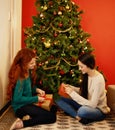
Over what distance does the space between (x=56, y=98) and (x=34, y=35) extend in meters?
0.97

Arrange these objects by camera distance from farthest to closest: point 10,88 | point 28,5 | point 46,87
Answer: point 28,5 < point 46,87 < point 10,88

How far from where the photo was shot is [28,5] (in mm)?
4672

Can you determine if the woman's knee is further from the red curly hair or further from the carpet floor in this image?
the red curly hair

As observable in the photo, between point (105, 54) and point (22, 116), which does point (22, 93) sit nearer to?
point (22, 116)

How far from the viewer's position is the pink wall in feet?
15.2

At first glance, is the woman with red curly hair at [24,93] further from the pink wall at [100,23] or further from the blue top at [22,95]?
the pink wall at [100,23]

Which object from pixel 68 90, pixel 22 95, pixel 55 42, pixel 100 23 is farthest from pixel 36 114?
pixel 100 23

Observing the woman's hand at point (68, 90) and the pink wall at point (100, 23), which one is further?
the pink wall at point (100, 23)

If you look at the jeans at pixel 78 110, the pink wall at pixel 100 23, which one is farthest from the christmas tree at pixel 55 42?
the pink wall at pixel 100 23

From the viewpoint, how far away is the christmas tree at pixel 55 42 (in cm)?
380

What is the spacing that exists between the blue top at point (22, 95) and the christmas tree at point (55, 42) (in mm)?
549

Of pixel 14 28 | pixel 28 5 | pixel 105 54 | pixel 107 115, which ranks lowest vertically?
pixel 107 115

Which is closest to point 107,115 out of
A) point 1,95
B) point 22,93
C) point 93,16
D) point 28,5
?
point 22,93

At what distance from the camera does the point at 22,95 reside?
327cm
